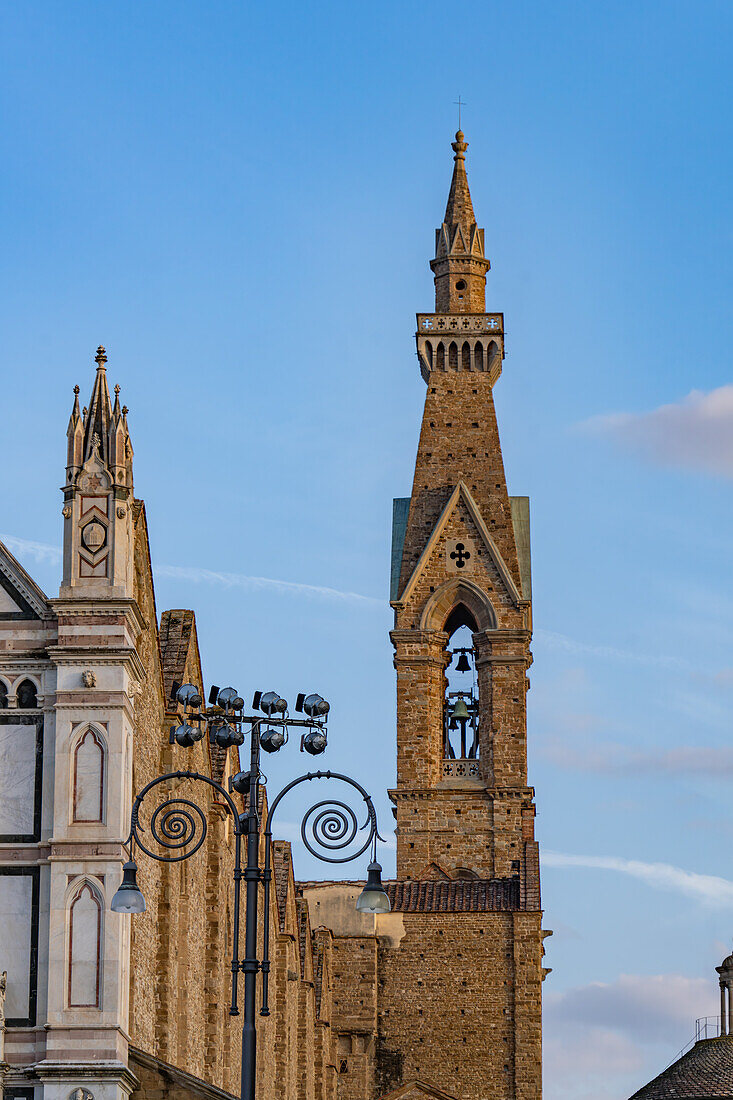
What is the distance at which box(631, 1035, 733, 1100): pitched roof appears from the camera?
7662 cm

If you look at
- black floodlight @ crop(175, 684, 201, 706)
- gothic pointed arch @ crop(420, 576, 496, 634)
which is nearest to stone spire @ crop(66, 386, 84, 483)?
black floodlight @ crop(175, 684, 201, 706)

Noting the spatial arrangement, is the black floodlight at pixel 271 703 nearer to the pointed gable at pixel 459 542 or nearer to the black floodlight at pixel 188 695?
the black floodlight at pixel 188 695

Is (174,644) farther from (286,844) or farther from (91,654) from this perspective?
(286,844)

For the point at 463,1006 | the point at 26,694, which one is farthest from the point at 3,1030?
the point at 463,1006

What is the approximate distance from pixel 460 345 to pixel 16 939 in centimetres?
4786

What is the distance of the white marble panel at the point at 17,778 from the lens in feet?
95.7

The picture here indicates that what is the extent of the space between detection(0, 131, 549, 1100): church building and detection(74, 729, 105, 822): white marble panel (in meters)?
0.03

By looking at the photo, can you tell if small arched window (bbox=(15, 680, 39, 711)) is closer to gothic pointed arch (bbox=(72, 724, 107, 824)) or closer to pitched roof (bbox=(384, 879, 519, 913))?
gothic pointed arch (bbox=(72, 724, 107, 824))

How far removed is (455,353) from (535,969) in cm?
2003

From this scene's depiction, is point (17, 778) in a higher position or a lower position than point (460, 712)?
lower

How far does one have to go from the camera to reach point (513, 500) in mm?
73625

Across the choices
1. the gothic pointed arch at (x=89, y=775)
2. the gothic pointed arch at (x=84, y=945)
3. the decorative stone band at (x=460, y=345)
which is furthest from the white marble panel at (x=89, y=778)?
the decorative stone band at (x=460, y=345)

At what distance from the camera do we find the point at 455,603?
235 ft

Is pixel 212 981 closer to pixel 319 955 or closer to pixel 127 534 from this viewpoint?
pixel 127 534
